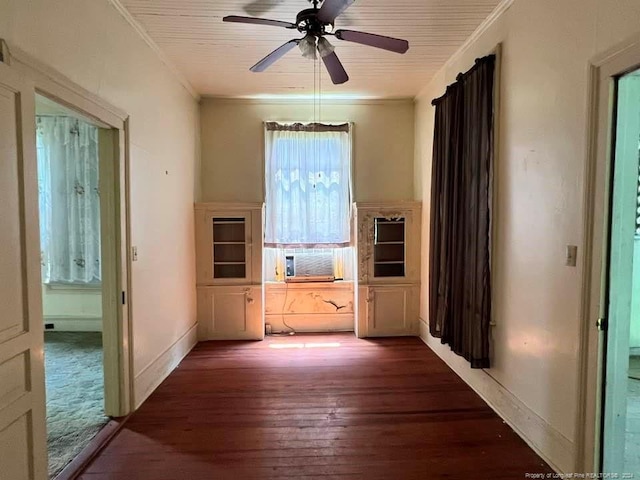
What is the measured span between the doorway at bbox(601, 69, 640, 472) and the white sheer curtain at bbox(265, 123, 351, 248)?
133 inches

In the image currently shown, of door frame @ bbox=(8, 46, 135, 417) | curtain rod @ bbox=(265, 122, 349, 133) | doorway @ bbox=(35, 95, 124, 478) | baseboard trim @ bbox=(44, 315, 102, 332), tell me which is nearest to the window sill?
doorway @ bbox=(35, 95, 124, 478)

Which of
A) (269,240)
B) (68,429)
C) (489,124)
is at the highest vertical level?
(489,124)

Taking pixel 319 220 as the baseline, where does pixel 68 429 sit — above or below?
below

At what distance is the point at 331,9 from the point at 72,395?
3532 mm

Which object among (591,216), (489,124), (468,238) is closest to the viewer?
(591,216)

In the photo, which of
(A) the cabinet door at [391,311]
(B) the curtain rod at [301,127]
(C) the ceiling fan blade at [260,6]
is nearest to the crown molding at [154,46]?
(C) the ceiling fan blade at [260,6]

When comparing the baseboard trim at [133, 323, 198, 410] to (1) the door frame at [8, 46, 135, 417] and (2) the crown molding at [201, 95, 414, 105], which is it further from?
(2) the crown molding at [201, 95, 414, 105]

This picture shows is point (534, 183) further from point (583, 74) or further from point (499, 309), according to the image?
point (499, 309)

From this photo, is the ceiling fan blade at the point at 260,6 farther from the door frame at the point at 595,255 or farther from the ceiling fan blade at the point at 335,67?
the door frame at the point at 595,255

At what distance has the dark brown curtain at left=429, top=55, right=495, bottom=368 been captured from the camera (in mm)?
2979

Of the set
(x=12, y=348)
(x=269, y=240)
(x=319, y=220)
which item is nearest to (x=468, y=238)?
(x=319, y=220)

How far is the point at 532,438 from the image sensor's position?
2514 mm

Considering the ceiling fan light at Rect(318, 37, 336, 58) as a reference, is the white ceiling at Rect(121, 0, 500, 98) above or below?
above

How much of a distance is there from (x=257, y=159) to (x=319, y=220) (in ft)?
3.74
